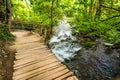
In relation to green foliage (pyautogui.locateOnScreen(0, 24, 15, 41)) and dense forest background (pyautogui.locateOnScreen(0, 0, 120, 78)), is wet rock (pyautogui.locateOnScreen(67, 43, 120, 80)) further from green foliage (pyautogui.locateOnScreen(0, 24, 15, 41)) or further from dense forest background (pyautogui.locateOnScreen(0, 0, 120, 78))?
green foliage (pyautogui.locateOnScreen(0, 24, 15, 41))

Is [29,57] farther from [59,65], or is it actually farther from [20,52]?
[59,65]

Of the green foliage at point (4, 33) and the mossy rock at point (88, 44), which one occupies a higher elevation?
the green foliage at point (4, 33)

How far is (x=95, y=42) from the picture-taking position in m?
14.4

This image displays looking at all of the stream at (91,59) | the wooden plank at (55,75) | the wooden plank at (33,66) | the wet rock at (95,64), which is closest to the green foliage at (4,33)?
the stream at (91,59)

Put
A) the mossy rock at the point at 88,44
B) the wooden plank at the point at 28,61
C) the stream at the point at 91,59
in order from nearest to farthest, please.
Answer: the wooden plank at the point at 28,61 → the stream at the point at 91,59 → the mossy rock at the point at 88,44

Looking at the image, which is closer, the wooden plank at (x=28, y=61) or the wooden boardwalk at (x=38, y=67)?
the wooden boardwalk at (x=38, y=67)

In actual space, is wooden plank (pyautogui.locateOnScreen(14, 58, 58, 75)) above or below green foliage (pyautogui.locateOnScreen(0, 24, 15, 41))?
below

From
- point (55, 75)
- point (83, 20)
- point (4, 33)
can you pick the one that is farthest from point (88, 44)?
point (83, 20)

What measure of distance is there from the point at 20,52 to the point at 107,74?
513 cm

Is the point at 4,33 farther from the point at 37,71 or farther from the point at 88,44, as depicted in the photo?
the point at 88,44

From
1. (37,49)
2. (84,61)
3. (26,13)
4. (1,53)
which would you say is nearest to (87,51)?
(84,61)

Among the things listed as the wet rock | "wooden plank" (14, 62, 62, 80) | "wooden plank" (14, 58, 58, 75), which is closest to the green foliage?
"wooden plank" (14, 58, 58, 75)

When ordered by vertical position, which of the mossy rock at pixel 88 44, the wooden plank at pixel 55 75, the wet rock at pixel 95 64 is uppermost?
the wooden plank at pixel 55 75

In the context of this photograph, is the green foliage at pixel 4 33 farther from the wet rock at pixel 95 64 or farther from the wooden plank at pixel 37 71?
the wooden plank at pixel 37 71
